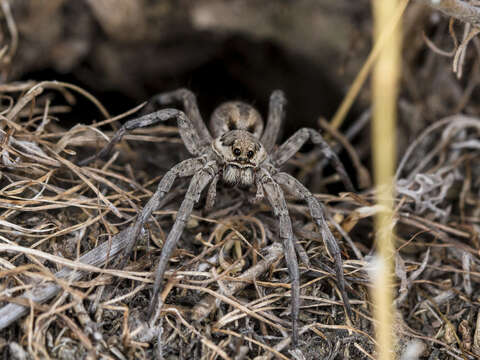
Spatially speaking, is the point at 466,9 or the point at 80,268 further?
the point at 466,9

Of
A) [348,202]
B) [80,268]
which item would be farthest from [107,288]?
[348,202]

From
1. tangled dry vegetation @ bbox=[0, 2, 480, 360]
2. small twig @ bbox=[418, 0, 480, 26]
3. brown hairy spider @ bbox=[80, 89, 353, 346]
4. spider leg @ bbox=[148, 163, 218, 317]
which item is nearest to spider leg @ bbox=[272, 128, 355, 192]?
brown hairy spider @ bbox=[80, 89, 353, 346]

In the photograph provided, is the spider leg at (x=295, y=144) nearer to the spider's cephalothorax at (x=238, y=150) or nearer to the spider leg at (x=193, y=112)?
A: the spider's cephalothorax at (x=238, y=150)

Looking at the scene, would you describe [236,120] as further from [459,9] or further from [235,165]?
[459,9]

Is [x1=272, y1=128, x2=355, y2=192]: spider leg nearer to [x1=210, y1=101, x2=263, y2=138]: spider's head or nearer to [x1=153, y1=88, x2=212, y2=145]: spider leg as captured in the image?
[x1=210, y1=101, x2=263, y2=138]: spider's head

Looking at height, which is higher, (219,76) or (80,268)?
(219,76)

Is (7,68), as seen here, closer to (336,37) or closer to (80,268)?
(80,268)

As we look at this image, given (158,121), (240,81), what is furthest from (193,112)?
(240,81)
